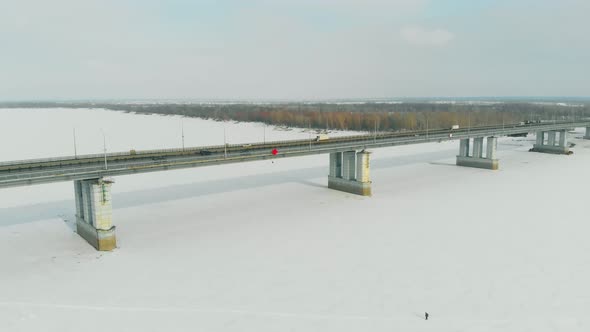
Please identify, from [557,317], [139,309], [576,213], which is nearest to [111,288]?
[139,309]

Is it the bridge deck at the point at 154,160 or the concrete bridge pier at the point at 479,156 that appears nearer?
the bridge deck at the point at 154,160

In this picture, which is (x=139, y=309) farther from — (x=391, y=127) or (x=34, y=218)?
(x=391, y=127)

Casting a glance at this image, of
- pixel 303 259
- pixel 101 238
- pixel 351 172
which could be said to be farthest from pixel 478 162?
pixel 101 238

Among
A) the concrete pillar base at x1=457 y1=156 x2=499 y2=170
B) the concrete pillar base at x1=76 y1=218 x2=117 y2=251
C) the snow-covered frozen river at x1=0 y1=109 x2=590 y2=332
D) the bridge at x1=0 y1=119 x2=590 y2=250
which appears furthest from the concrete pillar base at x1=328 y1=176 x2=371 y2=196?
the concrete pillar base at x1=457 y1=156 x2=499 y2=170

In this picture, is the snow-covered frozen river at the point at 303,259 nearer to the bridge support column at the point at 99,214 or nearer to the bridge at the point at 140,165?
the bridge support column at the point at 99,214

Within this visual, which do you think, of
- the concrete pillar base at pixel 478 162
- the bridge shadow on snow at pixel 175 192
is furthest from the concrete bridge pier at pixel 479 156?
the bridge shadow on snow at pixel 175 192

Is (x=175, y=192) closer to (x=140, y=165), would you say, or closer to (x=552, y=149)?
(x=140, y=165)

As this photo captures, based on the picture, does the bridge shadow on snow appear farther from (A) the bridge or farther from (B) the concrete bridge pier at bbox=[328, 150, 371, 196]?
(A) the bridge
